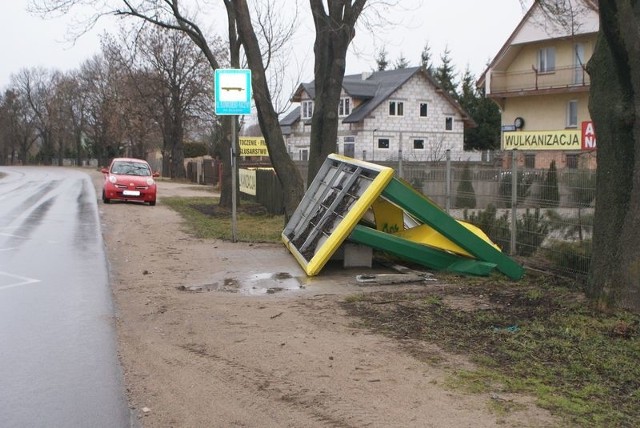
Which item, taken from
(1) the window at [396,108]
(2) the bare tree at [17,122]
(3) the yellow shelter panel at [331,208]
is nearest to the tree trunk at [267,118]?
(3) the yellow shelter panel at [331,208]

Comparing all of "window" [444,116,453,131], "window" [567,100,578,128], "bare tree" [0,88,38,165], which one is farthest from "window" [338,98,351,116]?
"bare tree" [0,88,38,165]

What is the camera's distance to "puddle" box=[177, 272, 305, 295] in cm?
925

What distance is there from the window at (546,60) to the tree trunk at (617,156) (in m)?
33.6

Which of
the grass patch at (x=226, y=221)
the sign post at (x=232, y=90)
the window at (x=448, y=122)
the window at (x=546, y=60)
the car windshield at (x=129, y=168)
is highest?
the window at (x=546, y=60)

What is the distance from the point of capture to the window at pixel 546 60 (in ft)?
130

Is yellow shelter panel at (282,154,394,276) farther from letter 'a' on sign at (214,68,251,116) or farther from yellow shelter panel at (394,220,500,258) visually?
letter 'a' on sign at (214,68,251,116)

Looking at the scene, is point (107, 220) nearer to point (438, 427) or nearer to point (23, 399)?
point (23, 399)

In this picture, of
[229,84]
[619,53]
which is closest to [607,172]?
[619,53]

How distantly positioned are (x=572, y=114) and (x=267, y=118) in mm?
27621

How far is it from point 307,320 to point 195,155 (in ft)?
229

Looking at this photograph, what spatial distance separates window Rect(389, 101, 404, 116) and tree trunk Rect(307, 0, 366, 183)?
147 feet

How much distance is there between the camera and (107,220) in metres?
19.3

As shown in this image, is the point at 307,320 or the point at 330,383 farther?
the point at 307,320

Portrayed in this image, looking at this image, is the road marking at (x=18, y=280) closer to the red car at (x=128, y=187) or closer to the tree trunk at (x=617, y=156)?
the tree trunk at (x=617, y=156)
